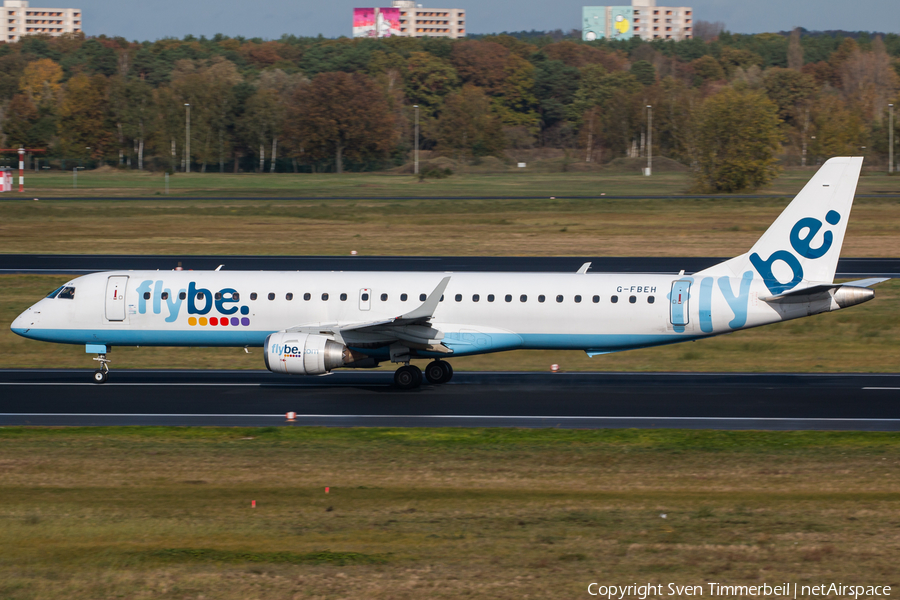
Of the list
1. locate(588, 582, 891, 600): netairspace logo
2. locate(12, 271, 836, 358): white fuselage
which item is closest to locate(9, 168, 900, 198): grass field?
locate(12, 271, 836, 358): white fuselage

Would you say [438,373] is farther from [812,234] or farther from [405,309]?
[812,234]

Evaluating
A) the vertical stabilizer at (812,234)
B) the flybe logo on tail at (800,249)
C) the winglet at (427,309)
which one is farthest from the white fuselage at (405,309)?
the winglet at (427,309)

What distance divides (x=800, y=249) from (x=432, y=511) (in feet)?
53.3

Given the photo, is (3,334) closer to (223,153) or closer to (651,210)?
(651,210)

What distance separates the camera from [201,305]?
30.2 m

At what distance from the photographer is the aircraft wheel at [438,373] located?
Result: 30234 mm

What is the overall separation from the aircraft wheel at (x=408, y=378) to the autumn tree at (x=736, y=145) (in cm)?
7322

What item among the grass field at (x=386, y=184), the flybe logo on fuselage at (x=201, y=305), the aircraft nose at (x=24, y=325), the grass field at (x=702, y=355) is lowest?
the grass field at (x=702, y=355)

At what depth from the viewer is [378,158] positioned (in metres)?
154

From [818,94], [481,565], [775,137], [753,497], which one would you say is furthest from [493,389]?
[818,94]

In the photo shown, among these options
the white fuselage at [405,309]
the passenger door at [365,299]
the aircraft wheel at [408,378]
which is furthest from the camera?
the passenger door at [365,299]

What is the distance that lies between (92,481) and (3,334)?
22.1 metres

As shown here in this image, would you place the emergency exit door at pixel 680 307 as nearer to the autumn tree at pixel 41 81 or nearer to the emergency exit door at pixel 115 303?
the emergency exit door at pixel 115 303

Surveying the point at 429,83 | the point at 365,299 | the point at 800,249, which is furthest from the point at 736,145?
the point at 429,83
